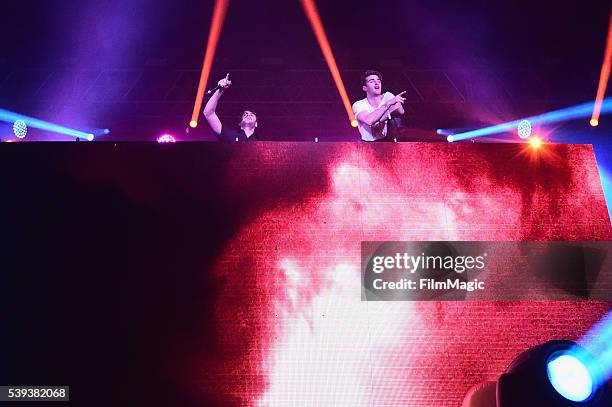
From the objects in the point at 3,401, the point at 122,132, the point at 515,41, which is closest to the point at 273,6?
the point at 515,41

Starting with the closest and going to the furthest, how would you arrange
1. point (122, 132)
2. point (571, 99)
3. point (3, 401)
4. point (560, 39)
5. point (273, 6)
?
point (3, 401)
point (273, 6)
point (560, 39)
point (571, 99)
point (122, 132)

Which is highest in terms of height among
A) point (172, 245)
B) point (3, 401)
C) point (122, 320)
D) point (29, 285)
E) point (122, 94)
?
point (122, 94)

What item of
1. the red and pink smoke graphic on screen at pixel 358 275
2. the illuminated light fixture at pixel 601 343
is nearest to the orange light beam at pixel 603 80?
the red and pink smoke graphic on screen at pixel 358 275

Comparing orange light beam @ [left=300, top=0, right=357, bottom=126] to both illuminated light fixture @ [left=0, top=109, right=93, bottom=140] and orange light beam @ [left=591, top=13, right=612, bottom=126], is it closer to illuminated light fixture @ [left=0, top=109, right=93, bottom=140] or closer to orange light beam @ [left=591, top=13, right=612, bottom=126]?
orange light beam @ [left=591, top=13, right=612, bottom=126]

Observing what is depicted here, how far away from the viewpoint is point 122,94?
7.47 m

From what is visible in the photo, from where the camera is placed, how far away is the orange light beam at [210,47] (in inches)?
214

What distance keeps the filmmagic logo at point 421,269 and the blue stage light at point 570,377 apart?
2.50 feet

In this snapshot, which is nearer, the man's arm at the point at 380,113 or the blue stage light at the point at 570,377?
the blue stage light at the point at 570,377

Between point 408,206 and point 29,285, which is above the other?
point 408,206

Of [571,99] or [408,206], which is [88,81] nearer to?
[408,206]

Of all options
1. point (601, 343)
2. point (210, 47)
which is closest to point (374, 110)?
point (601, 343)

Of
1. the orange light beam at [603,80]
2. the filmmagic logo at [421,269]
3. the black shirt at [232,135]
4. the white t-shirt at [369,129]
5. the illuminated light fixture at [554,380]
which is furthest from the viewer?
the orange light beam at [603,80]

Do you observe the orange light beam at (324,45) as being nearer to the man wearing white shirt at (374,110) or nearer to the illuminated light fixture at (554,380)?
the man wearing white shirt at (374,110)

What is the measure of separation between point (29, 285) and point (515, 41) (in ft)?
21.2
